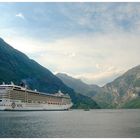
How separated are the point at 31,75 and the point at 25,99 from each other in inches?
122

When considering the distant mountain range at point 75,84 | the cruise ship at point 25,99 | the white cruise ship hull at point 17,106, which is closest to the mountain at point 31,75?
the distant mountain range at point 75,84

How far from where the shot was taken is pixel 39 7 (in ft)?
71.2

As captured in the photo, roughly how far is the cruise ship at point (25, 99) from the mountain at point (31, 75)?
32.2 inches

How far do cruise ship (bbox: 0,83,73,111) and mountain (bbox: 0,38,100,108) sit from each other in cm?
82

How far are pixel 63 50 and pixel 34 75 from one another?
20149 millimetres

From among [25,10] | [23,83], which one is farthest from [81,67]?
[23,83]

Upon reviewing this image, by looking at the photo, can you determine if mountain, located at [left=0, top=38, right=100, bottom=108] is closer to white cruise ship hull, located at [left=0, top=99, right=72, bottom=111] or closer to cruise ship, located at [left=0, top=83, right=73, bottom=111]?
cruise ship, located at [left=0, top=83, right=73, bottom=111]

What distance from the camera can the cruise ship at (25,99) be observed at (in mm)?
43500

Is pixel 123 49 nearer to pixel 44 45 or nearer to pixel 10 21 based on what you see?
pixel 44 45

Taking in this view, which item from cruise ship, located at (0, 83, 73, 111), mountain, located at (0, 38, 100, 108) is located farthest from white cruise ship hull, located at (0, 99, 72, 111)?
mountain, located at (0, 38, 100, 108)

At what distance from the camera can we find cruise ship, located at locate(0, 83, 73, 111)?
43.5m

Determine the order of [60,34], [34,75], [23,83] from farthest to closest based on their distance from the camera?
[23,83] → [34,75] → [60,34]

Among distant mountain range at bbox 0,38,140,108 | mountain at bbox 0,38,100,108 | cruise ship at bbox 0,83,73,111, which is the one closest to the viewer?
distant mountain range at bbox 0,38,140,108

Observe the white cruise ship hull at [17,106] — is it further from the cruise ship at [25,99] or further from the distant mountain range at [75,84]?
the distant mountain range at [75,84]
